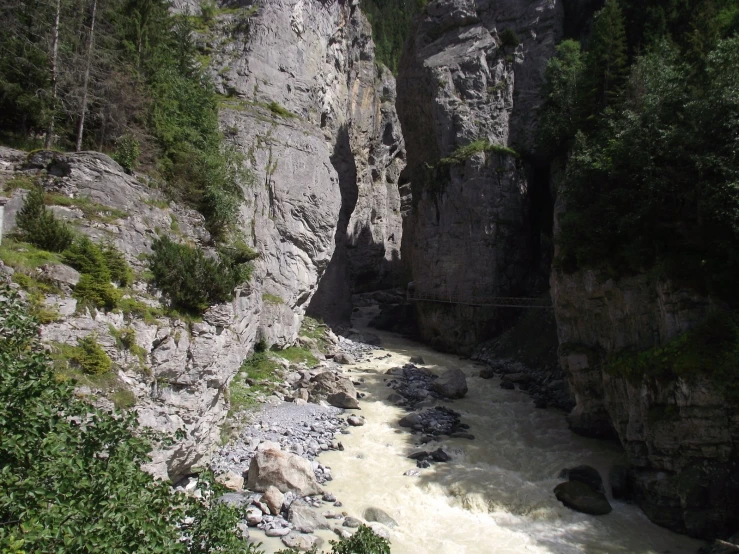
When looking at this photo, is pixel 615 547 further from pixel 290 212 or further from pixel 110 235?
pixel 290 212

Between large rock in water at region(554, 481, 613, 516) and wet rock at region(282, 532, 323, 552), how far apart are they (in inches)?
287

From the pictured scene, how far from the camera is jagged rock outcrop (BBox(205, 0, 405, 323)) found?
81.6ft

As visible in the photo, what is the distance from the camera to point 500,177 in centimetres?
3394

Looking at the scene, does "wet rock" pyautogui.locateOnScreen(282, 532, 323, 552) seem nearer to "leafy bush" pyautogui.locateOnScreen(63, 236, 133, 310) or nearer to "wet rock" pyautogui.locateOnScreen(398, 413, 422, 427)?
"leafy bush" pyautogui.locateOnScreen(63, 236, 133, 310)

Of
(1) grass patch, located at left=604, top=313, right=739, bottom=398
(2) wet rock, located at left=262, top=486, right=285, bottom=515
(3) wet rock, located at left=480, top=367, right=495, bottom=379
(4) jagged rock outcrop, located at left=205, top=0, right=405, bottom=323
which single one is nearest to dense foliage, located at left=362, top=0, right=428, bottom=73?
(4) jagged rock outcrop, located at left=205, top=0, right=405, bottom=323

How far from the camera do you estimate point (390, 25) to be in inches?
2827

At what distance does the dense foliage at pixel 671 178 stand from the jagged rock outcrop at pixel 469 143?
38.1 ft

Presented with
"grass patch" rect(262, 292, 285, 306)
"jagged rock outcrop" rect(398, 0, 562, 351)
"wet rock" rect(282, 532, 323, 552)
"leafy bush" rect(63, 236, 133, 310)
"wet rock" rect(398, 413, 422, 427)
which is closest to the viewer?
"leafy bush" rect(63, 236, 133, 310)

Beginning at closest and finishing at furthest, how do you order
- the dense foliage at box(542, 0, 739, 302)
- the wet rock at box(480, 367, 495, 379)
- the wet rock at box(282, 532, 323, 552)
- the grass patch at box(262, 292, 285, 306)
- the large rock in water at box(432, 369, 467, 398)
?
the wet rock at box(282, 532, 323, 552), the dense foliage at box(542, 0, 739, 302), the large rock in water at box(432, 369, 467, 398), the grass patch at box(262, 292, 285, 306), the wet rock at box(480, 367, 495, 379)

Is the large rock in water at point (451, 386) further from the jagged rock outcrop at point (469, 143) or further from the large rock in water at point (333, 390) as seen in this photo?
the jagged rock outcrop at point (469, 143)

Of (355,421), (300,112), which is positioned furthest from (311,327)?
(300,112)

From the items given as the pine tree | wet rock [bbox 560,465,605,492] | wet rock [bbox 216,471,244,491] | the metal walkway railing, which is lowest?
wet rock [bbox 216,471,244,491]

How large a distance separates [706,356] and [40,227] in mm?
16938

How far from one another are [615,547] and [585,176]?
13546 millimetres
